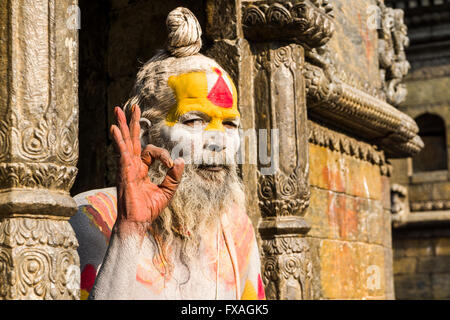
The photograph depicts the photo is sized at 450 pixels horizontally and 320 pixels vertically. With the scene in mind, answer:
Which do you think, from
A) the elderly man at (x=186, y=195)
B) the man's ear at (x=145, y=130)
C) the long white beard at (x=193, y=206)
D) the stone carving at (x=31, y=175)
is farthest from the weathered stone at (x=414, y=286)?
the stone carving at (x=31, y=175)

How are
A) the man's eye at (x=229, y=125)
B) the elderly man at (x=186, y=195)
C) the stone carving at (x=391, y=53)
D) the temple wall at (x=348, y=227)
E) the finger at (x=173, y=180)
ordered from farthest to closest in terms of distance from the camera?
the stone carving at (x=391, y=53) → the temple wall at (x=348, y=227) → the man's eye at (x=229, y=125) → the elderly man at (x=186, y=195) → the finger at (x=173, y=180)

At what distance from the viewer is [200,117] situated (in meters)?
3.46

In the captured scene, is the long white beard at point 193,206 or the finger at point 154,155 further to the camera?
the long white beard at point 193,206

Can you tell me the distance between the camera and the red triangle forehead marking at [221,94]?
11.4 feet

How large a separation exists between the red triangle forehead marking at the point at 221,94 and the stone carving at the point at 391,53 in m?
3.56

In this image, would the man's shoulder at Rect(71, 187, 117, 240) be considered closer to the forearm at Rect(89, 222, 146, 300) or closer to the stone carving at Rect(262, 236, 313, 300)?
the forearm at Rect(89, 222, 146, 300)

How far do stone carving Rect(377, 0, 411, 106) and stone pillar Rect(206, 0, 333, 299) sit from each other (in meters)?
2.03

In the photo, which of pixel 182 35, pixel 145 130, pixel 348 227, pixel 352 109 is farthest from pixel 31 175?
pixel 348 227

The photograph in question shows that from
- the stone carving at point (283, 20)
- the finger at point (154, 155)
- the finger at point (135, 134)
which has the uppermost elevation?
the stone carving at point (283, 20)

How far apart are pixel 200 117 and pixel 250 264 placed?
607 millimetres

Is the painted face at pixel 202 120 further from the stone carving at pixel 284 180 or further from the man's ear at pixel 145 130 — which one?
the stone carving at pixel 284 180

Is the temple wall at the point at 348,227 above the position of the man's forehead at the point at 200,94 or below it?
below

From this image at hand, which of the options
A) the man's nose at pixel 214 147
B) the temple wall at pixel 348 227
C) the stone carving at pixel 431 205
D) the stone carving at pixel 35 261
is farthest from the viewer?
the stone carving at pixel 431 205

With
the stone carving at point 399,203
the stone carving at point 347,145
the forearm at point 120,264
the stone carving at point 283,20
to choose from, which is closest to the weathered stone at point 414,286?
the stone carving at point 399,203
